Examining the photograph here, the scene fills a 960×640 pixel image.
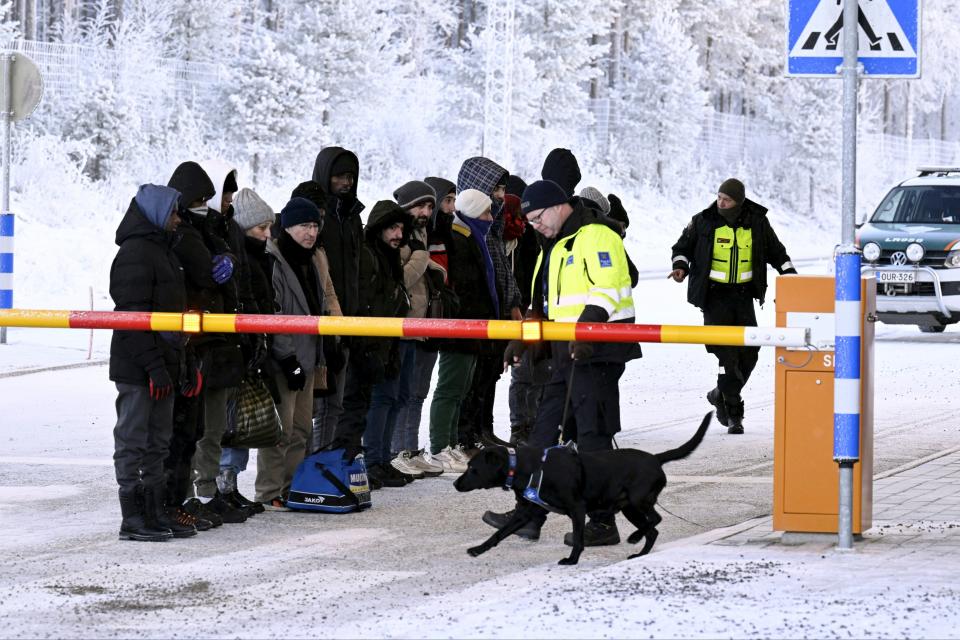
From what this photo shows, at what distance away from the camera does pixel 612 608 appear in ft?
22.2

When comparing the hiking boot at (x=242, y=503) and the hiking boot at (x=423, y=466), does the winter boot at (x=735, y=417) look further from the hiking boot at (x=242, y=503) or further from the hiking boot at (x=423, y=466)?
the hiking boot at (x=242, y=503)

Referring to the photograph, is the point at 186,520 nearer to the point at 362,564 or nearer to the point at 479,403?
the point at 362,564

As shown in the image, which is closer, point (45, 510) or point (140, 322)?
point (140, 322)

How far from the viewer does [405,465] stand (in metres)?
11.4

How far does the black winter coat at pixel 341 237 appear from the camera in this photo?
417 inches

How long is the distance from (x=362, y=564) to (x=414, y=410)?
135 inches

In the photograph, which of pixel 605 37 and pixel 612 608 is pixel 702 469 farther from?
pixel 605 37

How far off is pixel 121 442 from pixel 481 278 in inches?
148

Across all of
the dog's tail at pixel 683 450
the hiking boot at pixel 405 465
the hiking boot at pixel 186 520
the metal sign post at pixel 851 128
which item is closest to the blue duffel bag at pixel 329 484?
the hiking boot at pixel 186 520

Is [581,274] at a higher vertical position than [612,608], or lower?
higher

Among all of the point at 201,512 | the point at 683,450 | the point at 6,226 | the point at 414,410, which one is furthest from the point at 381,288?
the point at 6,226

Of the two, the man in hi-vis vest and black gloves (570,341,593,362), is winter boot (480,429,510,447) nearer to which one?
the man in hi-vis vest

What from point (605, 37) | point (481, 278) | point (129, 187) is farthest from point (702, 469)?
point (605, 37)

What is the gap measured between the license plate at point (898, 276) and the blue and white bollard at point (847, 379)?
1413cm
